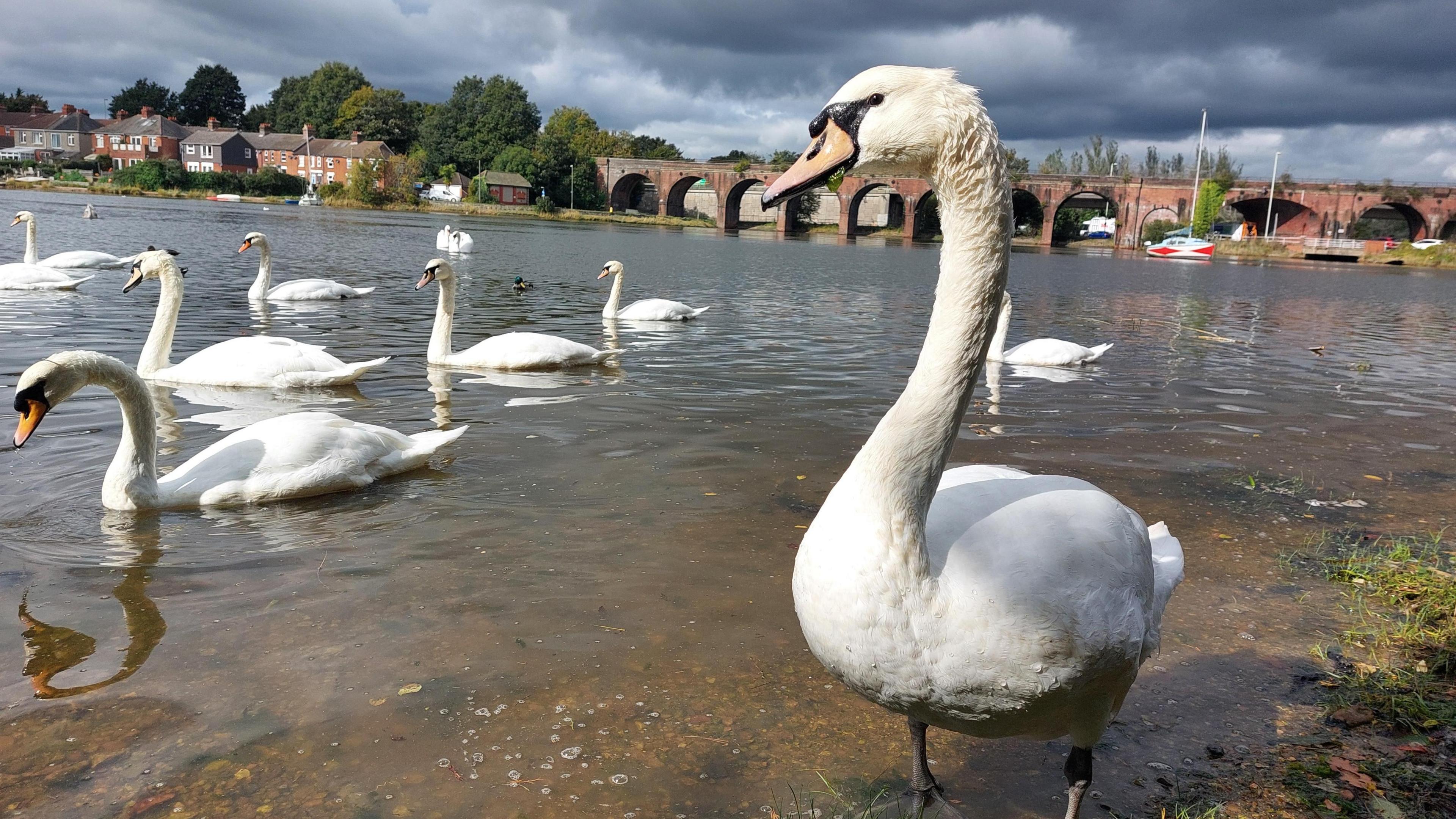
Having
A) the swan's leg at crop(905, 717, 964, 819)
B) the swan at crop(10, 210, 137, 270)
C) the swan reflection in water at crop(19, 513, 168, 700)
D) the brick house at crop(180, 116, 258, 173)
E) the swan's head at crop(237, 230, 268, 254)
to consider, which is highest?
the brick house at crop(180, 116, 258, 173)

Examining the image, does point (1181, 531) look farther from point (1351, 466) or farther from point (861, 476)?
point (861, 476)

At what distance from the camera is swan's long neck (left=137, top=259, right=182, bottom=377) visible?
828 centimetres

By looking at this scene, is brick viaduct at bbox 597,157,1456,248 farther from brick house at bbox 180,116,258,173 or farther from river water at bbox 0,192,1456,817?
brick house at bbox 180,116,258,173

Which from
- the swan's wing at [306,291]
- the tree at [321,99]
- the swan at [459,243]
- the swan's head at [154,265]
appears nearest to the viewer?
the swan's head at [154,265]

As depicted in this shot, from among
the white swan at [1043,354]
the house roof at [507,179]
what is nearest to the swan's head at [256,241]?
the white swan at [1043,354]

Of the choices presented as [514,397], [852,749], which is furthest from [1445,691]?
[514,397]

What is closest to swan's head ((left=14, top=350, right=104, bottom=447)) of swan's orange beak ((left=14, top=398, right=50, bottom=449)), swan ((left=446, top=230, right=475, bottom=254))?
swan's orange beak ((left=14, top=398, right=50, bottom=449))

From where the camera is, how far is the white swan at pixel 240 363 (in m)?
8.10

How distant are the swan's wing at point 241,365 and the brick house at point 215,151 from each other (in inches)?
4654

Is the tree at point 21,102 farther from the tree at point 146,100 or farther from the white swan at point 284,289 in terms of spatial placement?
the white swan at point 284,289

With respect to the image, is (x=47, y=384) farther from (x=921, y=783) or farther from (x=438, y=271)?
(x=438, y=271)

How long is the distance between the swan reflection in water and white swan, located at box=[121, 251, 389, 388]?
3865mm

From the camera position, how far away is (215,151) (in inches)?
4370

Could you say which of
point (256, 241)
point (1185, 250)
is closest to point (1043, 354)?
point (256, 241)
